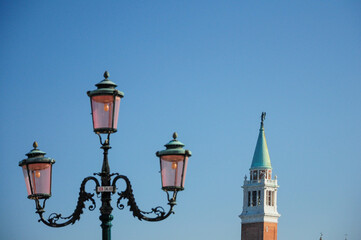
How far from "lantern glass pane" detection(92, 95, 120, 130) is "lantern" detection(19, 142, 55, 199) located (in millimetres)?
963

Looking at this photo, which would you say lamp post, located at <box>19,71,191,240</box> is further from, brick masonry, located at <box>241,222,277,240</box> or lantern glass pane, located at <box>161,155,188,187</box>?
brick masonry, located at <box>241,222,277,240</box>

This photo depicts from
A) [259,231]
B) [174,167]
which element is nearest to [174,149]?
[174,167]

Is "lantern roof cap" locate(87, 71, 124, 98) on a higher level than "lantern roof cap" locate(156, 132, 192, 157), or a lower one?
higher

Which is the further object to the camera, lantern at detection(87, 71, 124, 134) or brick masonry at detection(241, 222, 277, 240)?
brick masonry at detection(241, 222, 277, 240)

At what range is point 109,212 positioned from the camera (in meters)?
15.8

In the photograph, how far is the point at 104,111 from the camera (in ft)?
52.9

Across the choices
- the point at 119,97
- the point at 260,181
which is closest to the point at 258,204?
the point at 260,181

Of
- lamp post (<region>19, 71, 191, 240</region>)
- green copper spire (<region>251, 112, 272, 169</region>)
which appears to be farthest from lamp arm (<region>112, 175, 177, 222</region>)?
green copper spire (<region>251, 112, 272, 169</region>)

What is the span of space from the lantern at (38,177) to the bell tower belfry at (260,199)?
3947 inches

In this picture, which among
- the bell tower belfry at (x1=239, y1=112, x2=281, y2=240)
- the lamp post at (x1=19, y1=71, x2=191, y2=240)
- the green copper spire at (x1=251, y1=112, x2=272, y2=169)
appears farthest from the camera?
the bell tower belfry at (x1=239, y1=112, x2=281, y2=240)

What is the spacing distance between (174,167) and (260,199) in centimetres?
10305

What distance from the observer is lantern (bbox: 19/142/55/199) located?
52.6 ft

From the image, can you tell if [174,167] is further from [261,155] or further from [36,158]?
[261,155]

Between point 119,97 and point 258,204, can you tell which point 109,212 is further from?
point 258,204
